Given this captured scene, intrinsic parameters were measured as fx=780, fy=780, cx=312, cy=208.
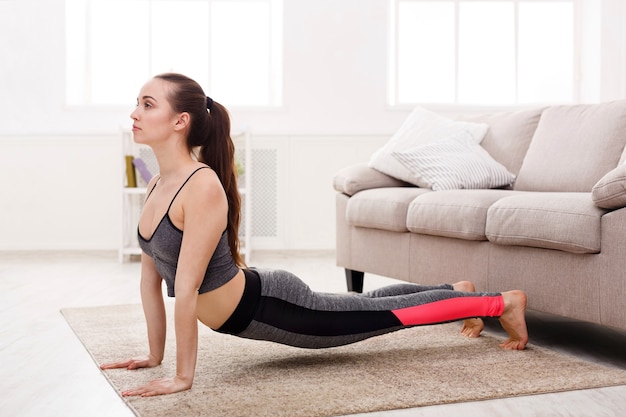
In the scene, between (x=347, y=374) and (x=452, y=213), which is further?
(x=452, y=213)

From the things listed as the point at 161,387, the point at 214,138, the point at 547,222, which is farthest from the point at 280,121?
the point at 161,387

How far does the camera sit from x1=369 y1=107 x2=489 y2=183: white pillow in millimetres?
3488

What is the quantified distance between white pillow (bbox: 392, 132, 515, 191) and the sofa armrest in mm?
150

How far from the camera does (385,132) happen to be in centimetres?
545

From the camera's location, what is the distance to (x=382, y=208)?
3139mm

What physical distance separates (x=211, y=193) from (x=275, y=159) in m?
3.66

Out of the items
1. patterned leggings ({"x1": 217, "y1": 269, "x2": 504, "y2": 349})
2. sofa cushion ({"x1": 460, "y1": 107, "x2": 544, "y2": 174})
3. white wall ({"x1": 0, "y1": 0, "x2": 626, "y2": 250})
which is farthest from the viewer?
white wall ({"x1": 0, "y1": 0, "x2": 626, "y2": 250})

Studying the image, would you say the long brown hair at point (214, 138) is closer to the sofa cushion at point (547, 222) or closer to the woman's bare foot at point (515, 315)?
the woman's bare foot at point (515, 315)

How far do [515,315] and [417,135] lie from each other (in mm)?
1595

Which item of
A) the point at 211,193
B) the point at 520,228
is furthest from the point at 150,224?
the point at 520,228

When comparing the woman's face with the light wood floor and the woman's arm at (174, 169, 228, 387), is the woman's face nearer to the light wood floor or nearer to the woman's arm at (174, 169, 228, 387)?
the woman's arm at (174, 169, 228, 387)

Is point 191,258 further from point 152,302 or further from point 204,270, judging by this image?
point 152,302

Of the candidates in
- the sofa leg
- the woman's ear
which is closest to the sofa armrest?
the sofa leg

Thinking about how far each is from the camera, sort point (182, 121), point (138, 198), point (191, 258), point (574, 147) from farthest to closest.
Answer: point (138, 198) → point (574, 147) → point (182, 121) → point (191, 258)
